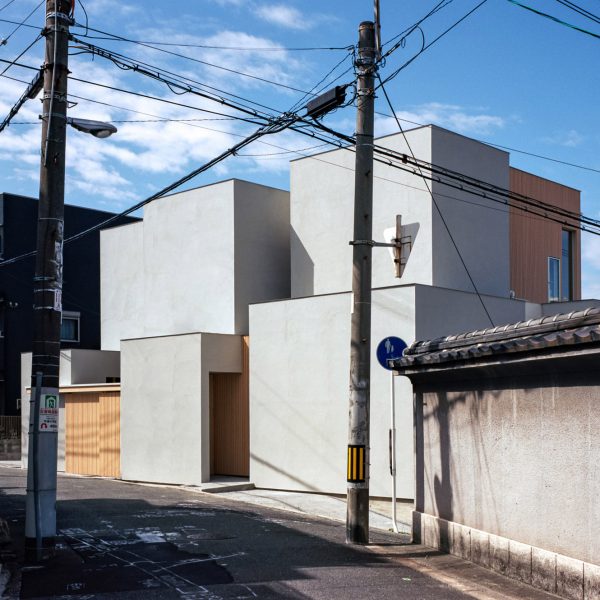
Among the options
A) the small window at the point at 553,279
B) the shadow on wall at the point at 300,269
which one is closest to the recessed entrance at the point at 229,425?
the shadow on wall at the point at 300,269

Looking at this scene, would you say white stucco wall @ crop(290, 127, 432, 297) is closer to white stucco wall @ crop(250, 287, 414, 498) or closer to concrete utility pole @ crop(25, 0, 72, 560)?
white stucco wall @ crop(250, 287, 414, 498)

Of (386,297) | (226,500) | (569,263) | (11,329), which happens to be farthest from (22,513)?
(11,329)

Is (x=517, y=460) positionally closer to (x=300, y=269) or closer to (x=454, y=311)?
(x=454, y=311)

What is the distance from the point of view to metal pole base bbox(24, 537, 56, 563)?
411 inches

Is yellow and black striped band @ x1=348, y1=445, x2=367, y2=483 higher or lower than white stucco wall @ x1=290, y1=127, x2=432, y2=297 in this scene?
lower

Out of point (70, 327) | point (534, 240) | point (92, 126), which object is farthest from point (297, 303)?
point (70, 327)

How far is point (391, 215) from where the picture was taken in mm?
20531

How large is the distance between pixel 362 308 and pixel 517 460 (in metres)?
3.51

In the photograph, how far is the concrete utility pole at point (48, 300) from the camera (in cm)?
1065

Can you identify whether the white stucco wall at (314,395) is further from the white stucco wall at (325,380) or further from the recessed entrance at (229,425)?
the recessed entrance at (229,425)

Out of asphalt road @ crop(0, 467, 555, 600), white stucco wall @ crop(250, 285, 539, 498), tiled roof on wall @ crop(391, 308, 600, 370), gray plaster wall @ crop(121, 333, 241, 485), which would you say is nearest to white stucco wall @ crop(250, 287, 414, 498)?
white stucco wall @ crop(250, 285, 539, 498)

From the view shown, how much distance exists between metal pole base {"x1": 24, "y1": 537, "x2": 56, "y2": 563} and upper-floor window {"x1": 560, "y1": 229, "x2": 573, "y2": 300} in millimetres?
18826

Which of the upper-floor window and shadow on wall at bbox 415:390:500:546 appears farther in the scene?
the upper-floor window

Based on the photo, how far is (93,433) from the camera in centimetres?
2494
